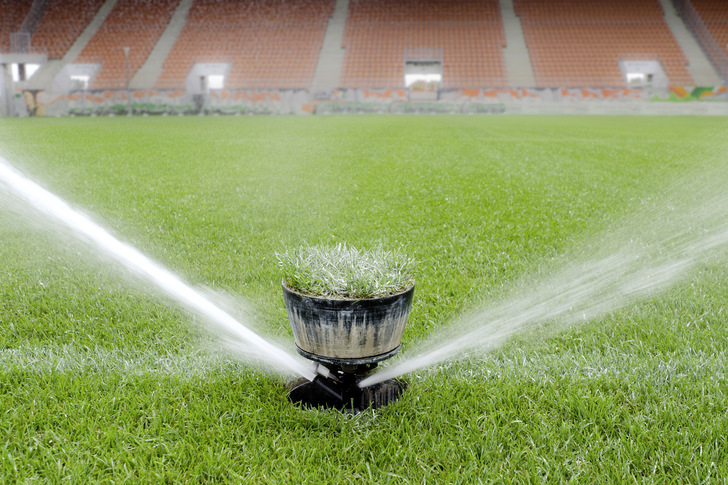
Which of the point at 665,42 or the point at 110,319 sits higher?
the point at 665,42

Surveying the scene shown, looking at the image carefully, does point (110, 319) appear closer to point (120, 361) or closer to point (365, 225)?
point (120, 361)

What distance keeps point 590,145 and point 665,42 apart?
25.8m

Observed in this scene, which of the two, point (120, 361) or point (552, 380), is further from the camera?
point (120, 361)

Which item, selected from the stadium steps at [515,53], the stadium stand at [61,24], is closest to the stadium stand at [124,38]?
the stadium stand at [61,24]

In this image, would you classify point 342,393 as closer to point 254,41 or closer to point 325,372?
point 325,372

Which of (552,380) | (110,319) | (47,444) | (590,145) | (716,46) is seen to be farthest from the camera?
(716,46)

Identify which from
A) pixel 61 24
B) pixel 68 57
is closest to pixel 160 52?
pixel 68 57

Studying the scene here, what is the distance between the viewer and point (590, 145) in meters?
10.1

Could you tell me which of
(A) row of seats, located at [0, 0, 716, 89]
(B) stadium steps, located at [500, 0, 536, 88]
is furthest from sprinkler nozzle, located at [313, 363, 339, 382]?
(B) stadium steps, located at [500, 0, 536, 88]

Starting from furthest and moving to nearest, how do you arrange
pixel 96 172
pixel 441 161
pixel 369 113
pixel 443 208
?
1. pixel 369 113
2. pixel 441 161
3. pixel 96 172
4. pixel 443 208

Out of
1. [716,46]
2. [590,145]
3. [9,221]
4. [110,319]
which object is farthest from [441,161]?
[716,46]

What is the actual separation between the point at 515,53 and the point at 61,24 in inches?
1024

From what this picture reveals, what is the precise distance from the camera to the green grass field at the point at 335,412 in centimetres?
140

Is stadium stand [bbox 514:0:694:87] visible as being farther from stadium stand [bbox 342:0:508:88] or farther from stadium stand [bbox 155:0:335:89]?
stadium stand [bbox 155:0:335:89]
